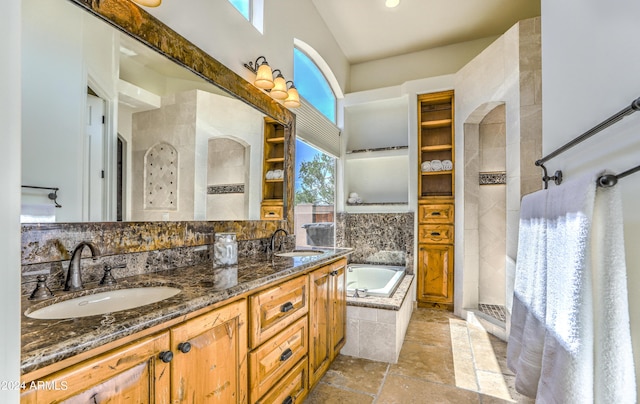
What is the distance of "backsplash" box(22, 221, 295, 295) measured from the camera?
1.02 metres

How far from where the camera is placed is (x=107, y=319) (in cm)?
77

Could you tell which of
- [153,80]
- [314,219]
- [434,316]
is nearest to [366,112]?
[314,219]

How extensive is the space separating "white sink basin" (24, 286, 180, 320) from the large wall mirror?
31cm

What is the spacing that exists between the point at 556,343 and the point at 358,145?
3802 millimetres

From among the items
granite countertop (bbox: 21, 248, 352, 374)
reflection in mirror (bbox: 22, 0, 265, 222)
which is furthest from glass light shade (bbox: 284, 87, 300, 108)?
granite countertop (bbox: 21, 248, 352, 374)

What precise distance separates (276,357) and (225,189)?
40.5 inches

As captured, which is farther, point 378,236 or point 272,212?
point 378,236

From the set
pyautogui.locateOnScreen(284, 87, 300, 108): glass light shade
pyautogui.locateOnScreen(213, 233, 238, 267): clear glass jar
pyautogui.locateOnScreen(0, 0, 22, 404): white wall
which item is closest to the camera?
pyautogui.locateOnScreen(0, 0, 22, 404): white wall

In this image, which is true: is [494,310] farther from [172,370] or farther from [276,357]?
[172,370]

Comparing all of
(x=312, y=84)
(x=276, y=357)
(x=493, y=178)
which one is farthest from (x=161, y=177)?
(x=493, y=178)

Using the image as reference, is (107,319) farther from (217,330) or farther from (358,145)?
(358,145)

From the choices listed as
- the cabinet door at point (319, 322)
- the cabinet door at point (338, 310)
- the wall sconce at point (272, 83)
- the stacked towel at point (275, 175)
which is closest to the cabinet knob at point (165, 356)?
the cabinet door at point (319, 322)

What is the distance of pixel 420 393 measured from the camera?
1939mm

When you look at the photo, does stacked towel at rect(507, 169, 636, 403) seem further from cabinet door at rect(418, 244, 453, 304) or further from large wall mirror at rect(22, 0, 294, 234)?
cabinet door at rect(418, 244, 453, 304)
